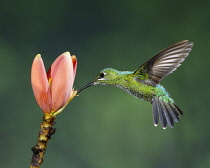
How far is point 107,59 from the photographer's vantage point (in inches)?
51.4

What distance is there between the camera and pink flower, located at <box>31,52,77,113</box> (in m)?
0.28

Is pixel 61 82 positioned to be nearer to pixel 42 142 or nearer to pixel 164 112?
pixel 42 142

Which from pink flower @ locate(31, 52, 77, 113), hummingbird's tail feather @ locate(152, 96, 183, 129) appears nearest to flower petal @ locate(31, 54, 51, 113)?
pink flower @ locate(31, 52, 77, 113)

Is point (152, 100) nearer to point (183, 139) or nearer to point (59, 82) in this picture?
point (59, 82)

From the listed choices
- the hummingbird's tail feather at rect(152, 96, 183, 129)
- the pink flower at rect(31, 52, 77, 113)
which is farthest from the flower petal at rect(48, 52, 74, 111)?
the hummingbird's tail feather at rect(152, 96, 183, 129)

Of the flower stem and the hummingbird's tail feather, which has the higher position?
the hummingbird's tail feather

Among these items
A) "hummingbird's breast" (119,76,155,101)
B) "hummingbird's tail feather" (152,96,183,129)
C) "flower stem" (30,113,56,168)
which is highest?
"hummingbird's breast" (119,76,155,101)

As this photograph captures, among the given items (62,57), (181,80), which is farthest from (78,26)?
(62,57)

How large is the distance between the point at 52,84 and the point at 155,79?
0.65 ft

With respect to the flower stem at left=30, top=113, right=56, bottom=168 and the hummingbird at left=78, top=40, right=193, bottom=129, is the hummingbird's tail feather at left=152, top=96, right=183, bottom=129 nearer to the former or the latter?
the hummingbird at left=78, top=40, right=193, bottom=129

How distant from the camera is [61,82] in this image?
285 mm

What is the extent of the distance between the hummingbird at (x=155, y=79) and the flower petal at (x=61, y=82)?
83mm

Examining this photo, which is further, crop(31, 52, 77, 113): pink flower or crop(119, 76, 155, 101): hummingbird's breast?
crop(119, 76, 155, 101): hummingbird's breast

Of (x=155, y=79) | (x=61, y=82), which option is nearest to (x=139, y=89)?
(x=155, y=79)
